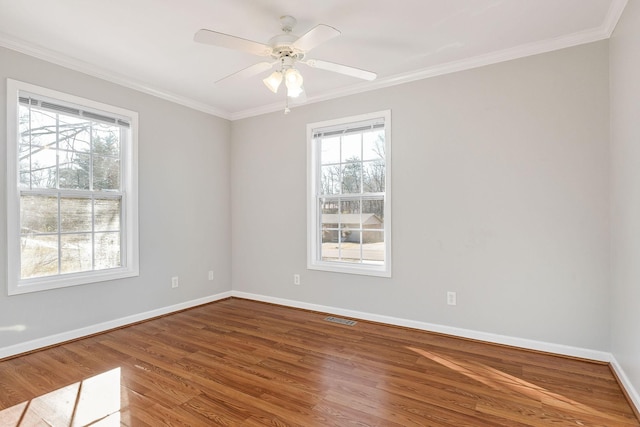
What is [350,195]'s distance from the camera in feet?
13.0

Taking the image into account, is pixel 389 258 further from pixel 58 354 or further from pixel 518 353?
pixel 58 354

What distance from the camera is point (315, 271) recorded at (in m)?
4.16

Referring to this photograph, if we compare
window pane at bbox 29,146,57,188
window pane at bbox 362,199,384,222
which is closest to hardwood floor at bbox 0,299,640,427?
window pane at bbox 362,199,384,222

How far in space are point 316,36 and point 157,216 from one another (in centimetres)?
288

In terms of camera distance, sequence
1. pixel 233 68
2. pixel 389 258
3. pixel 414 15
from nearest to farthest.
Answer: pixel 414 15 < pixel 233 68 < pixel 389 258

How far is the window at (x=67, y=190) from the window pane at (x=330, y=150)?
6.95 feet

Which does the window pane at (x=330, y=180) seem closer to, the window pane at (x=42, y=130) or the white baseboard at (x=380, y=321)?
the white baseboard at (x=380, y=321)

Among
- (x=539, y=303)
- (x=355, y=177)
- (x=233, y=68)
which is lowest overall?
(x=539, y=303)

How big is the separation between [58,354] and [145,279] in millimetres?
1089

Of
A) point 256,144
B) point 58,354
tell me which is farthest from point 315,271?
point 58,354

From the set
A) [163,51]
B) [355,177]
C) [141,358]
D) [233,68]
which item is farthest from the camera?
[355,177]

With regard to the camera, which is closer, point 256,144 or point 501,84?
point 501,84

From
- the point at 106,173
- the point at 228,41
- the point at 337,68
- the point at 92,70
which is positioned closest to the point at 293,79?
the point at 337,68

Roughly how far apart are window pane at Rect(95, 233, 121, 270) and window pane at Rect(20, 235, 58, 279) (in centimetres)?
→ 37
